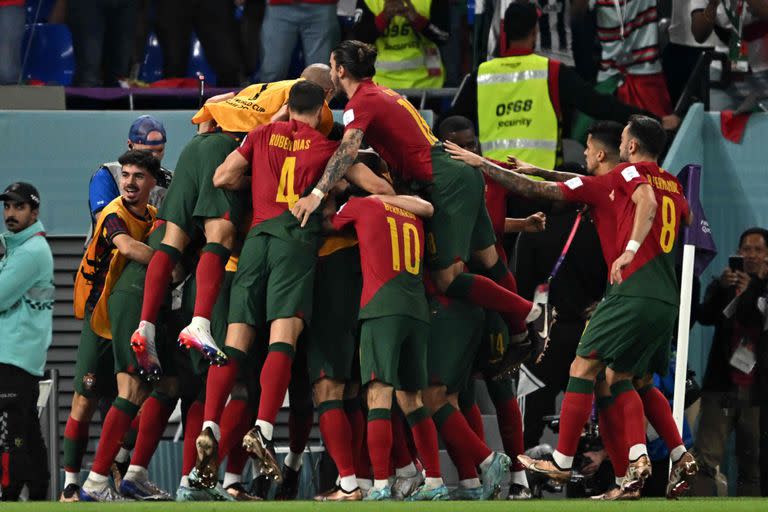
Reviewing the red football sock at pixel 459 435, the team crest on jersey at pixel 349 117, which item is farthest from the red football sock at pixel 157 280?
the red football sock at pixel 459 435

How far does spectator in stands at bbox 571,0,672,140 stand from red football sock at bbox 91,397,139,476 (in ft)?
17.7

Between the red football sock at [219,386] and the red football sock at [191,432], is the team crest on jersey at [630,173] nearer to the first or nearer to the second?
the red football sock at [219,386]

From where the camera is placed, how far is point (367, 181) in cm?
1103

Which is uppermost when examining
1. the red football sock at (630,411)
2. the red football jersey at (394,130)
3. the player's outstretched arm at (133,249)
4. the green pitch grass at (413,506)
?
the red football jersey at (394,130)

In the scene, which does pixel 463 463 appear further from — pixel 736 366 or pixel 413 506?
pixel 736 366

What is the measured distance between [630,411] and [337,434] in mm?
1644

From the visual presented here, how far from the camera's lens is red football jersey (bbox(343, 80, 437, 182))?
1114 cm

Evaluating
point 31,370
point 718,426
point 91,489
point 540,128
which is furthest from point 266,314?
point 718,426

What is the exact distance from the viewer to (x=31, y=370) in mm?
12836

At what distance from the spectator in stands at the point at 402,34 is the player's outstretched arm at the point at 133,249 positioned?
4068 mm

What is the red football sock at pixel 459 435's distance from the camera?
11062 mm

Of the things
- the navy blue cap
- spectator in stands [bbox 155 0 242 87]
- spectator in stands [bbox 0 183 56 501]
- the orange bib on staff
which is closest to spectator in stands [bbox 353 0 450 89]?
spectator in stands [bbox 155 0 242 87]

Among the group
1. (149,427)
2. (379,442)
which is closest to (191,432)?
(149,427)

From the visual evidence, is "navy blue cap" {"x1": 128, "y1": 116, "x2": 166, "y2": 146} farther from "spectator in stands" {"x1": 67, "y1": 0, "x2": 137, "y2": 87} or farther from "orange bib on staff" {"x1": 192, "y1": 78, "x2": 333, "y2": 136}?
"spectator in stands" {"x1": 67, "y1": 0, "x2": 137, "y2": 87}
